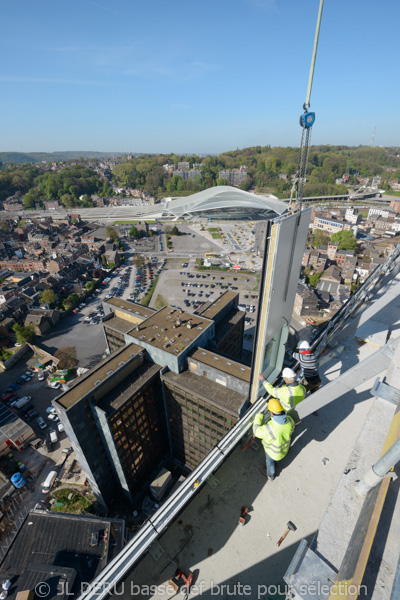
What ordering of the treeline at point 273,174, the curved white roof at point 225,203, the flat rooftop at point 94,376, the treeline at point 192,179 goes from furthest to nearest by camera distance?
the treeline at point 273,174 → the treeline at point 192,179 → the curved white roof at point 225,203 → the flat rooftop at point 94,376

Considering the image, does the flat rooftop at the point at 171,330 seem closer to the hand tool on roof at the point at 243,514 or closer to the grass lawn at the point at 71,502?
the hand tool on roof at the point at 243,514

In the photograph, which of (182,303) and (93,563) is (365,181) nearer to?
(182,303)

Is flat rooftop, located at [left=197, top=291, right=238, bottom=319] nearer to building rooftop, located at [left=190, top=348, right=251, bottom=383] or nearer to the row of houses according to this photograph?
building rooftop, located at [left=190, top=348, right=251, bottom=383]

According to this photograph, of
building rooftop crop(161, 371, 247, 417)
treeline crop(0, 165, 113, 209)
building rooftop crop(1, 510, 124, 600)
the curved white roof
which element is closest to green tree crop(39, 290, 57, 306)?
building rooftop crop(161, 371, 247, 417)

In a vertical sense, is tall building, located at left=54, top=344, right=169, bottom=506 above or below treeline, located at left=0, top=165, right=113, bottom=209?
below

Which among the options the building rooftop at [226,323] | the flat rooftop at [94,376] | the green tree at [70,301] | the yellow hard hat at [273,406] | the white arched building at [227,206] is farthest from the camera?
the white arched building at [227,206]

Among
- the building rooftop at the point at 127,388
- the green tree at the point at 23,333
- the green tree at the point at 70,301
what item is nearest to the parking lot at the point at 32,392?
the green tree at the point at 23,333

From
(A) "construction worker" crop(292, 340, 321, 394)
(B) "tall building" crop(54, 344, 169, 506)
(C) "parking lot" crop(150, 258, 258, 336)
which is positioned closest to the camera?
(A) "construction worker" crop(292, 340, 321, 394)
